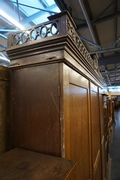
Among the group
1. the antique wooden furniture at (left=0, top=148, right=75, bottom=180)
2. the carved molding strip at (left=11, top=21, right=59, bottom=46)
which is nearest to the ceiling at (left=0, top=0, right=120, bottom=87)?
the carved molding strip at (left=11, top=21, right=59, bottom=46)

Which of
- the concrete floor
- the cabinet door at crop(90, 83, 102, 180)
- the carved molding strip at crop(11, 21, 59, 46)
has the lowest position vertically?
the concrete floor

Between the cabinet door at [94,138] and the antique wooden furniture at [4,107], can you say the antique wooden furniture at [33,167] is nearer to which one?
the antique wooden furniture at [4,107]

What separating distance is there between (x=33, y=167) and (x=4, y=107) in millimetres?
435

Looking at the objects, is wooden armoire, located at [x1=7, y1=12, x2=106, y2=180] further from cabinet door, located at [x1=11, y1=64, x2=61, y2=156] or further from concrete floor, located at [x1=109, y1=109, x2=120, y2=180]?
concrete floor, located at [x1=109, y1=109, x2=120, y2=180]

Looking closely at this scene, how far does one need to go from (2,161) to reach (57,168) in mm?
256

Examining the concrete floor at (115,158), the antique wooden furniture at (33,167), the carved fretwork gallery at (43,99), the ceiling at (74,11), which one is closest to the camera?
the antique wooden furniture at (33,167)

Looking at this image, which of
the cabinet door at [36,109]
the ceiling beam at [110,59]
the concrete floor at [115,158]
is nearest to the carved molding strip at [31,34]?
the cabinet door at [36,109]

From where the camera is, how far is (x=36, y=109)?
2.09 ft

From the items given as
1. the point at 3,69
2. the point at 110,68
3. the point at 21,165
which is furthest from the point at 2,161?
the point at 110,68

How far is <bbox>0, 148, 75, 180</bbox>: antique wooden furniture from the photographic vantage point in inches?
15.8

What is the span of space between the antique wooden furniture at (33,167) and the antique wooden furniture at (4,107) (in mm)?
190

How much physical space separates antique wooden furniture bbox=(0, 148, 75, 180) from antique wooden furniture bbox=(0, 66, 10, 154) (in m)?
0.19

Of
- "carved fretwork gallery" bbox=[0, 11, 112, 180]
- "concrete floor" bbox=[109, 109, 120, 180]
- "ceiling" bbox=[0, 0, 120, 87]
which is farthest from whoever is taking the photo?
"concrete floor" bbox=[109, 109, 120, 180]

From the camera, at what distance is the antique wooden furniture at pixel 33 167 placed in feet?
1.31
